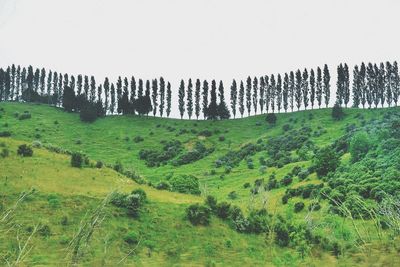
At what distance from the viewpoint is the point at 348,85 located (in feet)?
530

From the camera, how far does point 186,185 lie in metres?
64.0

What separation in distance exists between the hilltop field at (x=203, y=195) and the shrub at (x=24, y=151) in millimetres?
148

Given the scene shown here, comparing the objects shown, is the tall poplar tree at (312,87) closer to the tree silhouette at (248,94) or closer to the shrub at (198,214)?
the tree silhouette at (248,94)

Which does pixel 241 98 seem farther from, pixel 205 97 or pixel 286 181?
pixel 286 181

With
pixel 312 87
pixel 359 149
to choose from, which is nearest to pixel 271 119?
pixel 312 87

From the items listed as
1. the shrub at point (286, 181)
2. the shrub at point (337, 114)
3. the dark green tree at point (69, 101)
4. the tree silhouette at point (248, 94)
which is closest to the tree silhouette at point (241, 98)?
the tree silhouette at point (248, 94)

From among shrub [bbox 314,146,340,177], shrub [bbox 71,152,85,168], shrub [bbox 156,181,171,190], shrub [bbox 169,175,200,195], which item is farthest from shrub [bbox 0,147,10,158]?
shrub [bbox 314,146,340,177]

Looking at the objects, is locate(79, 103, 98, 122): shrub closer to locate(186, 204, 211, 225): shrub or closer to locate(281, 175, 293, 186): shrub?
locate(281, 175, 293, 186): shrub

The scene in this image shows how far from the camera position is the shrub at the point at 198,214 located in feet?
149

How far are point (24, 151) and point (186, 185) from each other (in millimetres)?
21793

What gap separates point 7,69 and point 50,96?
26.3 m

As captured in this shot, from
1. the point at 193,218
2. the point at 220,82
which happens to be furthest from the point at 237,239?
the point at 220,82

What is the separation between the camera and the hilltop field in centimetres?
1400

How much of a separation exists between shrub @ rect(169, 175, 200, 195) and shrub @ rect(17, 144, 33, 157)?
62.3 feet
